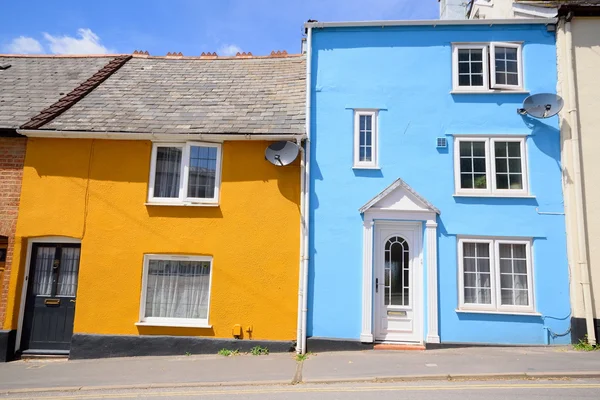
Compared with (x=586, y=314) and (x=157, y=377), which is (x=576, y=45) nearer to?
(x=586, y=314)

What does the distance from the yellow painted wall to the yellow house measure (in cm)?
2

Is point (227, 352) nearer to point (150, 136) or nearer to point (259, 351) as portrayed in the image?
point (259, 351)

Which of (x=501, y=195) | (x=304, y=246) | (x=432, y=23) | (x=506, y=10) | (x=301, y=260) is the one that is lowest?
(x=301, y=260)

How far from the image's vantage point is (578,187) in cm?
865

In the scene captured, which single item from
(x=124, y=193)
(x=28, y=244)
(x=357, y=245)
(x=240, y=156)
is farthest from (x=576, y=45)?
(x=28, y=244)

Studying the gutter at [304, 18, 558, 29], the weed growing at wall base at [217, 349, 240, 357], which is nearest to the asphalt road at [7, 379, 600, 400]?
the weed growing at wall base at [217, 349, 240, 357]

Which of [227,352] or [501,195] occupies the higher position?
[501,195]

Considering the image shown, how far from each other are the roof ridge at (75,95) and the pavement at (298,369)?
5.42m

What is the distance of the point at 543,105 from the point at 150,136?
8715 mm

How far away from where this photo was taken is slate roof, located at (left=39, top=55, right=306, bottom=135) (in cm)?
945

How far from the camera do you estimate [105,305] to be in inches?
353

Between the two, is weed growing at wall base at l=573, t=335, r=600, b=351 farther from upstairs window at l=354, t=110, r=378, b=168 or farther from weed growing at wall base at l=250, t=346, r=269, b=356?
weed growing at wall base at l=250, t=346, r=269, b=356

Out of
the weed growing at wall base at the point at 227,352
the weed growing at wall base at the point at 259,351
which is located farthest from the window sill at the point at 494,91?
the weed growing at wall base at the point at 227,352

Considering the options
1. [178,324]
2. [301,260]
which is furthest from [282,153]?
[178,324]
